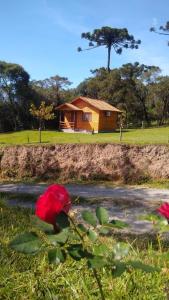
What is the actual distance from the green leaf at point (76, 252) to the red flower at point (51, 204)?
0.56ft

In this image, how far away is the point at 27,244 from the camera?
5.20 ft

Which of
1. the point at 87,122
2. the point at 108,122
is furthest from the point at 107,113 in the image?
the point at 87,122

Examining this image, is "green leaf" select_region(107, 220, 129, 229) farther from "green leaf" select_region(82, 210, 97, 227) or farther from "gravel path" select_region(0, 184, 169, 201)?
"gravel path" select_region(0, 184, 169, 201)

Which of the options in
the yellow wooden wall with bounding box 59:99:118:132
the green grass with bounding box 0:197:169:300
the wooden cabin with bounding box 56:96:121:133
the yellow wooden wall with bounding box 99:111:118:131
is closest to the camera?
the green grass with bounding box 0:197:169:300

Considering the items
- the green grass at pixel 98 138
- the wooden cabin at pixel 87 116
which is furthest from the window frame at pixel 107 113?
the green grass at pixel 98 138

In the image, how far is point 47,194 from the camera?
5.08 feet

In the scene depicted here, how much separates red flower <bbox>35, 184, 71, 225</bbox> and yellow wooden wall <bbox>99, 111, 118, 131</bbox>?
47.3 metres

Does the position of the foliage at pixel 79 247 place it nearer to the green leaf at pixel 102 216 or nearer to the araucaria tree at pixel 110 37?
the green leaf at pixel 102 216

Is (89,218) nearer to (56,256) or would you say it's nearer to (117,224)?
(117,224)

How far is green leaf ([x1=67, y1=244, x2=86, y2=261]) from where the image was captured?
1.69 m

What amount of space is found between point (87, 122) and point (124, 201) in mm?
35132

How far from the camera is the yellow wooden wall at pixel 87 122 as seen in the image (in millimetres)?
48688

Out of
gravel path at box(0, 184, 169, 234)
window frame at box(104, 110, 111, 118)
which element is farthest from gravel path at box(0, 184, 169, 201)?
window frame at box(104, 110, 111, 118)

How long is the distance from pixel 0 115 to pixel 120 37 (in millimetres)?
23090
